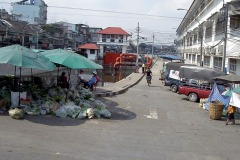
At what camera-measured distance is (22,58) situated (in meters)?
13.0

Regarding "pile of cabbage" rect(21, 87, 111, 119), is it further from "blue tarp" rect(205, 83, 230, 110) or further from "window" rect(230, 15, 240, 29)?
"window" rect(230, 15, 240, 29)

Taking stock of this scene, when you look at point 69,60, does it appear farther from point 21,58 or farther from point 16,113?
point 16,113

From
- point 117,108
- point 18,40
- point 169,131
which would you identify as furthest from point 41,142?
point 18,40

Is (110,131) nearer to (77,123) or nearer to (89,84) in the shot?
(77,123)

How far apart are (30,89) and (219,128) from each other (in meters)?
8.73

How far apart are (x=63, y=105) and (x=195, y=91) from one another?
11.1 m

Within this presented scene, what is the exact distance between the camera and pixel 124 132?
39.1 feet

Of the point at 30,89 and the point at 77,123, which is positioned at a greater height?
the point at 30,89

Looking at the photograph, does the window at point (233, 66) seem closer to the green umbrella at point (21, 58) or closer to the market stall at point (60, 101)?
the market stall at point (60, 101)

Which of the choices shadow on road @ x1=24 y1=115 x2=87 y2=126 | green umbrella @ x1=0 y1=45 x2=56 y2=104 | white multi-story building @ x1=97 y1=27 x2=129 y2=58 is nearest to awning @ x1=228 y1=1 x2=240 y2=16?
green umbrella @ x1=0 y1=45 x2=56 y2=104

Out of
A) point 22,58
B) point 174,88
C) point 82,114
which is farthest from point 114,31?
point 22,58

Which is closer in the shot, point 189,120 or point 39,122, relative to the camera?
point 39,122

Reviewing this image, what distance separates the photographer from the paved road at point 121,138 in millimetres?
9039

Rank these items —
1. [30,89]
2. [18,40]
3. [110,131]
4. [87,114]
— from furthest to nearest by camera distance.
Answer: [18,40], [30,89], [87,114], [110,131]
